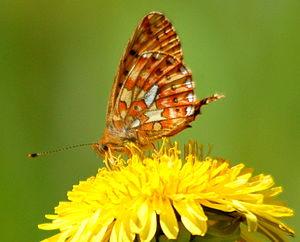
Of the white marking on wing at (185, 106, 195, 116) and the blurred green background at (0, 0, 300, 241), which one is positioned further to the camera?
the blurred green background at (0, 0, 300, 241)

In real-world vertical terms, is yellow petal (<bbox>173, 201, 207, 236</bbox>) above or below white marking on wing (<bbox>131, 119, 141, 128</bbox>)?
below

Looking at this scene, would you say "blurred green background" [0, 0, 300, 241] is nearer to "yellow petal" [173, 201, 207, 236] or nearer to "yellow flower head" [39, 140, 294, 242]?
"yellow flower head" [39, 140, 294, 242]

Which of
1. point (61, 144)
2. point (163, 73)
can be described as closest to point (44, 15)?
point (61, 144)

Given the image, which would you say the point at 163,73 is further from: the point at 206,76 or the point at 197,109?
the point at 206,76

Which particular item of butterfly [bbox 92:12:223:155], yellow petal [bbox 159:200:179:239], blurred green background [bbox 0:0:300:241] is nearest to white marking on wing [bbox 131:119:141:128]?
butterfly [bbox 92:12:223:155]

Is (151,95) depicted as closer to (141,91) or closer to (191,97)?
(141,91)

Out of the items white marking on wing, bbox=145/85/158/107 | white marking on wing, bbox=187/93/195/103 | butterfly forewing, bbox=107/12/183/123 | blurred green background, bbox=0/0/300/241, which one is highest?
butterfly forewing, bbox=107/12/183/123
